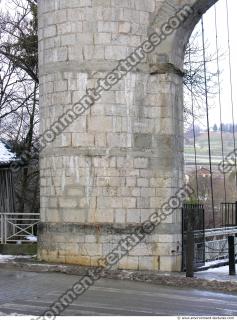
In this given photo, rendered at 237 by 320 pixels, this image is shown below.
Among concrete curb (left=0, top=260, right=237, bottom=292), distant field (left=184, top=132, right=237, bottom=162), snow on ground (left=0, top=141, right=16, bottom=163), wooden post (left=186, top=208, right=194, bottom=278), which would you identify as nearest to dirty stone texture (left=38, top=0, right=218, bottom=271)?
concrete curb (left=0, top=260, right=237, bottom=292)

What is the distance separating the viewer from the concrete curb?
12781 millimetres

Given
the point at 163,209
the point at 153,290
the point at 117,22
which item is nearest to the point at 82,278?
the point at 153,290

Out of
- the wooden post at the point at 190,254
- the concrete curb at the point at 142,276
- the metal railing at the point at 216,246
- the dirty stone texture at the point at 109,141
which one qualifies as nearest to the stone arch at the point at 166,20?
the dirty stone texture at the point at 109,141

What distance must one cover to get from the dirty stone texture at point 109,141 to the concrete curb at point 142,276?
1.79 feet

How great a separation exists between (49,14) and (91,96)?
2.49m

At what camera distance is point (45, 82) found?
15.5 metres

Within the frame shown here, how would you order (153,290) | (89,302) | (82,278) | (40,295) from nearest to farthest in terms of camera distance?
(89,302)
(40,295)
(153,290)
(82,278)

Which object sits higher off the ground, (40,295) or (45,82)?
(45,82)

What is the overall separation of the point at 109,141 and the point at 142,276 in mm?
3328

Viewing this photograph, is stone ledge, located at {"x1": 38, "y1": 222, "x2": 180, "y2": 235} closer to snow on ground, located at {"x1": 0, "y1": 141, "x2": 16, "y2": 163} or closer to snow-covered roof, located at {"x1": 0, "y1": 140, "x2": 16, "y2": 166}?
snow-covered roof, located at {"x1": 0, "y1": 140, "x2": 16, "y2": 166}

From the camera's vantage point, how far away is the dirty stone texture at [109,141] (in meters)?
14.6

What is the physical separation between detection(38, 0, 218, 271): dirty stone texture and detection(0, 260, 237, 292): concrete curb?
1.79 ft

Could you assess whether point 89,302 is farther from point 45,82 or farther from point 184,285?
point 45,82

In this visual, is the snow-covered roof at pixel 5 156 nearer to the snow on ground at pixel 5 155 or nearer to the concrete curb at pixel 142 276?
the snow on ground at pixel 5 155
